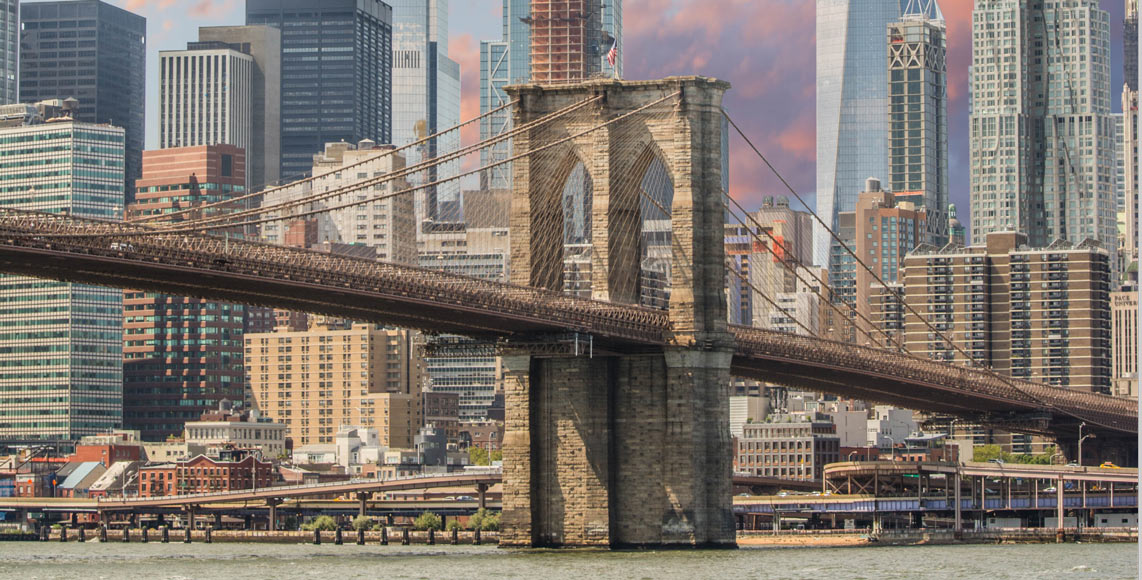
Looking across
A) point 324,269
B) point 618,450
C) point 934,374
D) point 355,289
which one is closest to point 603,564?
→ point 618,450

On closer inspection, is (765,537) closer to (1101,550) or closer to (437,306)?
(1101,550)

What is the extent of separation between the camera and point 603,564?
8119 centimetres

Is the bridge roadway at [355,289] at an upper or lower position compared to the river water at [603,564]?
upper

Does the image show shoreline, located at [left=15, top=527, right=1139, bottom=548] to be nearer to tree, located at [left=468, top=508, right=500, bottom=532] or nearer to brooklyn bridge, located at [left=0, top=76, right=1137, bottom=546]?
tree, located at [left=468, top=508, right=500, bottom=532]

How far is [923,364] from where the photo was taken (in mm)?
112812

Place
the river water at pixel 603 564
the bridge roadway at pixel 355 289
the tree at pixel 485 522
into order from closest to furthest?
1. the river water at pixel 603 564
2. the bridge roadway at pixel 355 289
3. the tree at pixel 485 522

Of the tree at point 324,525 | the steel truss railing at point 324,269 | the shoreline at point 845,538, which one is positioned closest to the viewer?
the steel truss railing at point 324,269

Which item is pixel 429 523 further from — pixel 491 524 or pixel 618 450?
pixel 618 450

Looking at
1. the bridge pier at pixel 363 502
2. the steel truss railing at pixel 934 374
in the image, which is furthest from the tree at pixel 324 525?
the steel truss railing at pixel 934 374

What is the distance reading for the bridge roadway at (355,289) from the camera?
255 ft

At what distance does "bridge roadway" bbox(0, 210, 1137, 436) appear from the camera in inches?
3061

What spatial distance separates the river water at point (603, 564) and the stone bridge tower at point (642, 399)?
7.04 feet

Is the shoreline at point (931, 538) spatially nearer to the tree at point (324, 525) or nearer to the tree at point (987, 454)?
the tree at point (324, 525)

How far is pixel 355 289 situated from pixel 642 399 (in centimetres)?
1388
